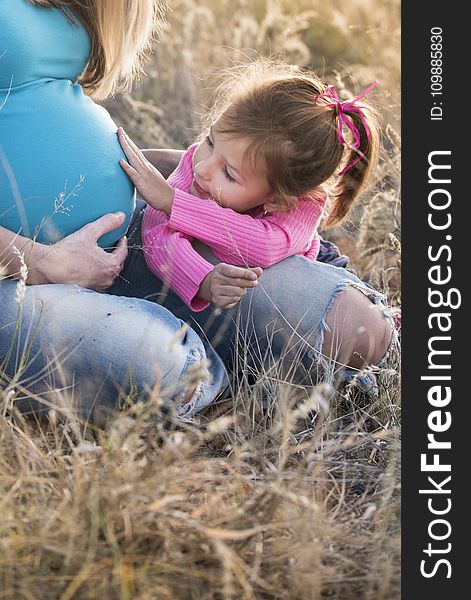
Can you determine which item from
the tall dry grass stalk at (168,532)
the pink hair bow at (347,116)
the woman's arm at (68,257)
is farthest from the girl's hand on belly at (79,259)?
the pink hair bow at (347,116)

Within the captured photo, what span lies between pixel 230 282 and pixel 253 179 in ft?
0.97

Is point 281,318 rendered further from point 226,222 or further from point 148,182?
point 148,182

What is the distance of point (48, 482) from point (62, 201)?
0.79m

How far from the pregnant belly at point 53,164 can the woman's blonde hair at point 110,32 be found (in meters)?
0.20

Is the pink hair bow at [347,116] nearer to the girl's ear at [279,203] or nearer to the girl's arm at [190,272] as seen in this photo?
the girl's ear at [279,203]

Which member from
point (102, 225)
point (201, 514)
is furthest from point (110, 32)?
→ point (201, 514)

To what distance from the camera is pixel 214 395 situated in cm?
247

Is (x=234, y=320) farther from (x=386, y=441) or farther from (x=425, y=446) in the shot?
(x=425, y=446)

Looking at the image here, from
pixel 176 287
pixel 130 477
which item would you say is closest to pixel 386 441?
pixel 176 287

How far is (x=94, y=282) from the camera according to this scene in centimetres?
245

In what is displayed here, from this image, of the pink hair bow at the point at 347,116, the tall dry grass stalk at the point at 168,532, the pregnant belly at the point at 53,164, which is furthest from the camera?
the pink hair bow at the point at 347,116

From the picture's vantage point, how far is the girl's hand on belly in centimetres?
236

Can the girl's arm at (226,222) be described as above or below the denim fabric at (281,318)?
above

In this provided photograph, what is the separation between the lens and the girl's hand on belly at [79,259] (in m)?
2.36
